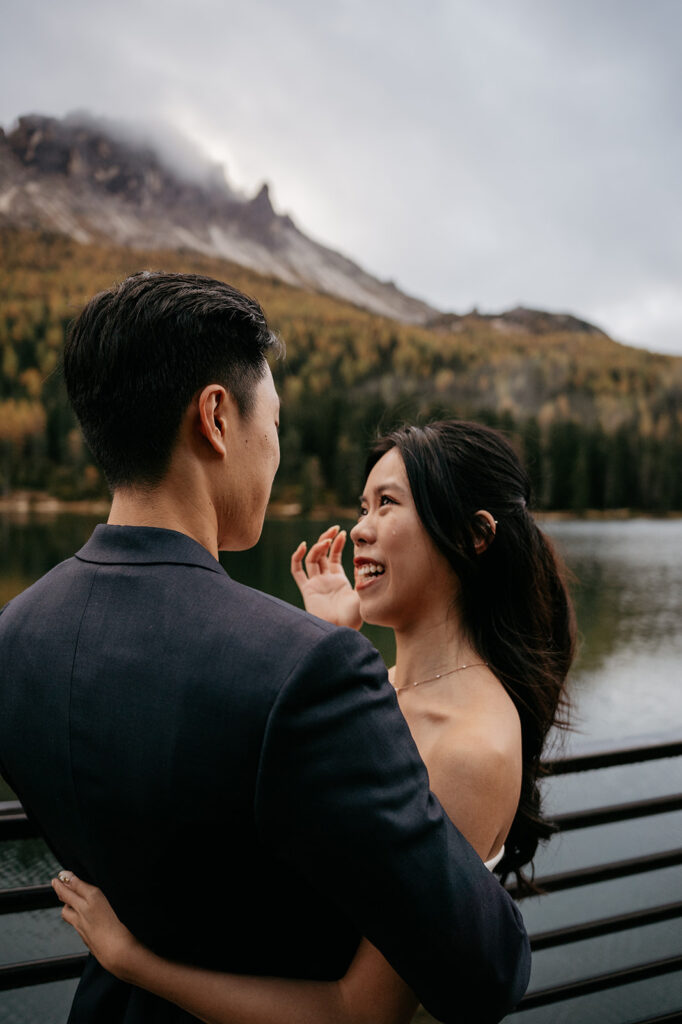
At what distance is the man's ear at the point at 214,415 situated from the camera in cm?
99

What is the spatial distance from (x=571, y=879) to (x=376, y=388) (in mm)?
87658

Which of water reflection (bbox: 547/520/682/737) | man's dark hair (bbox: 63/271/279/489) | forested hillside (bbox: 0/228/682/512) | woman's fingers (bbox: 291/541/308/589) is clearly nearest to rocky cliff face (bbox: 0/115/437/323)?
forested hillside (bbox: 0/228/682/512)

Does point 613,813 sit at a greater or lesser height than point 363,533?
lesser

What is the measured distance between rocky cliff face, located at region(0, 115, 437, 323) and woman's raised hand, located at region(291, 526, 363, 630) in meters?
152

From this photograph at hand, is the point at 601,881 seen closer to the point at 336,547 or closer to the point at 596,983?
the point at 596,983

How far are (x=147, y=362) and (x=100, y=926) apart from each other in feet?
2.35

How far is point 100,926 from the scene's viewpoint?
3.29ft

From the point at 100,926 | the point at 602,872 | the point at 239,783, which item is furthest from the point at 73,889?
the point at 602,872

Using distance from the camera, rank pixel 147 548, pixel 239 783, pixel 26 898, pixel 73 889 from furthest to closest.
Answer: pixel 26 898
pixel 73 889
pixel 147 548
pixel 239 783

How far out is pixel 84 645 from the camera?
0.91 metres

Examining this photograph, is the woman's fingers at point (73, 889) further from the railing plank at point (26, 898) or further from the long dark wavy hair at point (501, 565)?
the long dark wavy hair at point (501, 565)

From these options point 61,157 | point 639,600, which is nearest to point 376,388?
point 639,600

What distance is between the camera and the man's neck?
0.99 meters

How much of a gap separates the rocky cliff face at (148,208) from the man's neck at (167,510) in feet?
500
